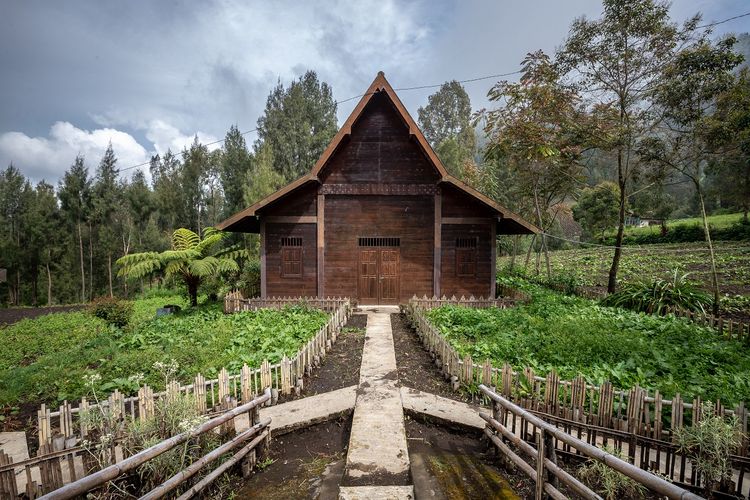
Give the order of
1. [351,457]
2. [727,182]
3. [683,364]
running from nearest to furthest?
[351,457] → [683,364] → [727,182]

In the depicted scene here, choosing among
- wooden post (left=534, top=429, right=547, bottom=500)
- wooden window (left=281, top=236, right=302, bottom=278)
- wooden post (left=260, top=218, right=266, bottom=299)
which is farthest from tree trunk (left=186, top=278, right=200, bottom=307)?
wooden post (left=534, top=429, right=547, bottom=500)

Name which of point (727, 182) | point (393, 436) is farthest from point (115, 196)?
point (727, 182)

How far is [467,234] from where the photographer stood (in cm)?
1516

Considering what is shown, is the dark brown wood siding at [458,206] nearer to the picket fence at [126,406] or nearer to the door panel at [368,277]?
the door panel at [368,277]

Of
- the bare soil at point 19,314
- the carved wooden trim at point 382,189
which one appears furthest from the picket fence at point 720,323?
the bare soil at point 19,314

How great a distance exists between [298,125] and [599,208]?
39.6m

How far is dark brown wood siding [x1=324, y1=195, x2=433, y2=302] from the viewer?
15133 millimetres

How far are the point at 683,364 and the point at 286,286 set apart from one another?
42.7 feet

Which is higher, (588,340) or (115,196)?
(115,196)

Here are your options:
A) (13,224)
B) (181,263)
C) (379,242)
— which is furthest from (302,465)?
(13,224)

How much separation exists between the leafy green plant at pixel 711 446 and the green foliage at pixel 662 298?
10068 millimetres

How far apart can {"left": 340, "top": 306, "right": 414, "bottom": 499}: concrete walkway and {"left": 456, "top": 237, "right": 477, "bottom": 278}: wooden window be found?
786 centimetres

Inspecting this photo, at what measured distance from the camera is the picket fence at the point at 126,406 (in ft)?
11.5

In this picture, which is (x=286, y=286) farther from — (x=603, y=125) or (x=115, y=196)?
(x=115, y=196)
